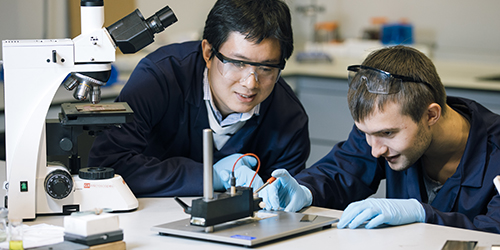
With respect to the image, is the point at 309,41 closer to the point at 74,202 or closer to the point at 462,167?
the point at 462,167

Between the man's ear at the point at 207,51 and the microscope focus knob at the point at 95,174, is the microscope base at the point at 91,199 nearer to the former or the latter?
the microscope focus knob at the point at 95,174

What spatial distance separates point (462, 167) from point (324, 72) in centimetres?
230

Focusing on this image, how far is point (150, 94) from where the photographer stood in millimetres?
1949

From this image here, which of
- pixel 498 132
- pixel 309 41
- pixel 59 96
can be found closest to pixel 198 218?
pixel 498 132

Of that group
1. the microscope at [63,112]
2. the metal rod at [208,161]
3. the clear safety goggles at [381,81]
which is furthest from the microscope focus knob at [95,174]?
the clear safety goggles at [381,81]

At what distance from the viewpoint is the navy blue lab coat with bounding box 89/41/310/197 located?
184 cm

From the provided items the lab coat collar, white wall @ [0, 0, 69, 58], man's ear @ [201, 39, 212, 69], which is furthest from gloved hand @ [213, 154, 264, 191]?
white wall @ [0, 0, 69, 58]

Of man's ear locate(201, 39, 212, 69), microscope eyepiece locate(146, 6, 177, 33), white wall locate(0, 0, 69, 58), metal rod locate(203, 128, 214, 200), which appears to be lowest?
metal rod locate(203, 128, 214, 200)

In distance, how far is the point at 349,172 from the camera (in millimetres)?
1971

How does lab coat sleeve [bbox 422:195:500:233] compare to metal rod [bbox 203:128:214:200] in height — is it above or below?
below

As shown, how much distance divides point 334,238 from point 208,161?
0.36 meters

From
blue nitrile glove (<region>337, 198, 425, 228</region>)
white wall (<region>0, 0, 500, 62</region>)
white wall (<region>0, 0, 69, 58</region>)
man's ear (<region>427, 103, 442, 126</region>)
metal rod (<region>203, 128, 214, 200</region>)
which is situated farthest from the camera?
white wall (<region>0, 0, 500, 62</region>)

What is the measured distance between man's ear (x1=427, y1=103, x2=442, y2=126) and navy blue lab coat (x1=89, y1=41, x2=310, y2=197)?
51cm

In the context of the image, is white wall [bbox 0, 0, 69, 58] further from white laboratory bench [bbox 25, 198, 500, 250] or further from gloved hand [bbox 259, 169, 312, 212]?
gloved hand [bbox 259, 169, 312, 212]
